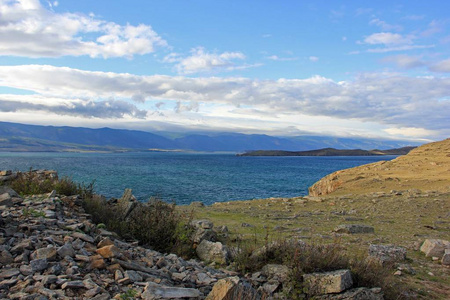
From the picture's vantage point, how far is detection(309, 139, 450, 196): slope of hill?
27.9 m

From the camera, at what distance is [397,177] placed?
30984 mm

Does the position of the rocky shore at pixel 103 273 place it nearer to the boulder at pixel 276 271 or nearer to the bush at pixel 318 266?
the boulder at pixel 276 271

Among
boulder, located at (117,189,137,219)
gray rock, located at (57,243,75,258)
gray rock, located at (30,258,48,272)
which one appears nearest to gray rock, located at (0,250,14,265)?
gray rock, located at (30,258,48,272)

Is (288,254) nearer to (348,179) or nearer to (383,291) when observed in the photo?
(383,291)

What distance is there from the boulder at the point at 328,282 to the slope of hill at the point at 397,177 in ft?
71.4

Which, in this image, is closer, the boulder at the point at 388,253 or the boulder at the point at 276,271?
the boulder at the point at 276,271

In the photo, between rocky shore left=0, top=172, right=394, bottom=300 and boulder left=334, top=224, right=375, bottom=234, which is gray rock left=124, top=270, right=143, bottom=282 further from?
boulder left=334, top=224, right=375, bottom=234

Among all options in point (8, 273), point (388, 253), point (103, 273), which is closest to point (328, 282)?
point (388, 253)

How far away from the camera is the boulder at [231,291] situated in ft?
16.6

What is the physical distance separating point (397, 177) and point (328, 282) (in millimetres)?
29187

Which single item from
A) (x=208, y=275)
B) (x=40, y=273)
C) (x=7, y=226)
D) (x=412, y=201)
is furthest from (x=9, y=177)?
(x=412, y=201)

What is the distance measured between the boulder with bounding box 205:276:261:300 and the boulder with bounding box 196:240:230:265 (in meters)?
2.26

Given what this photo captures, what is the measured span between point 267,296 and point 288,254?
110cm

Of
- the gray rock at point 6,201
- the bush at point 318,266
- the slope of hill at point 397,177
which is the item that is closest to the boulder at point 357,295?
the bush at point 318,266
